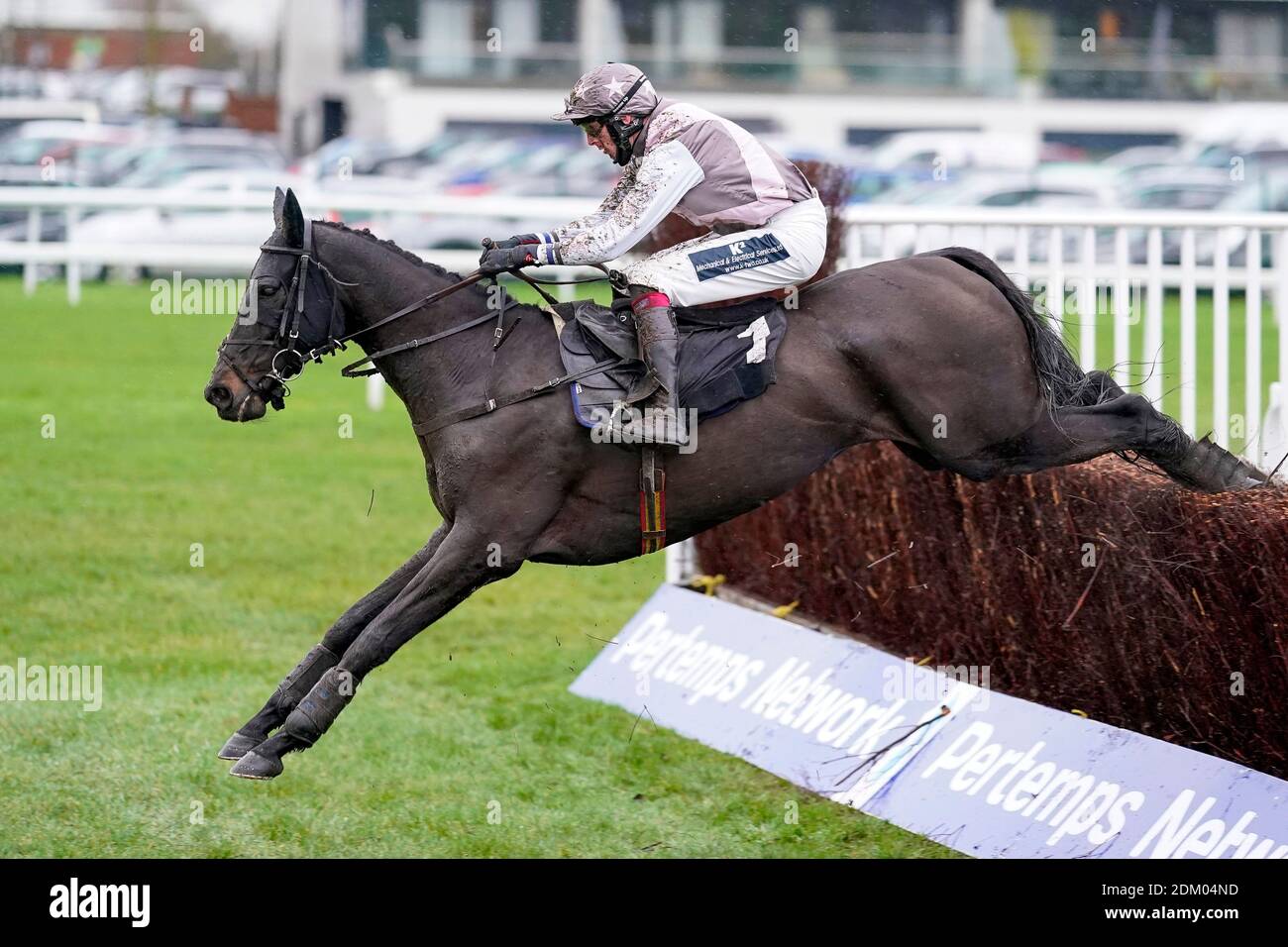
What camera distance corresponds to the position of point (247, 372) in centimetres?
520

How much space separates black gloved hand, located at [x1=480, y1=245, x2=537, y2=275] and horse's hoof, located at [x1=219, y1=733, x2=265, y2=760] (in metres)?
1.63

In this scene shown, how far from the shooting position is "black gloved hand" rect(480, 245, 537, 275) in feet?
17.1

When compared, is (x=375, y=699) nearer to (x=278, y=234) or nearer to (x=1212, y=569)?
(x=278, y=234)

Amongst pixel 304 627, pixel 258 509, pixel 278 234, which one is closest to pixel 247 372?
pixel 278 234

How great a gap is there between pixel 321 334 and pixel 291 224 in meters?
0.34

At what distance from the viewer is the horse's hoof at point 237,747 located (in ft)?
17.5

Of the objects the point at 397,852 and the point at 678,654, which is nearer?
the point at 397,852

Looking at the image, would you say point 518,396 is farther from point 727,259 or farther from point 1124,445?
point 1124,445

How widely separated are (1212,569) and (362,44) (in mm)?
40190
